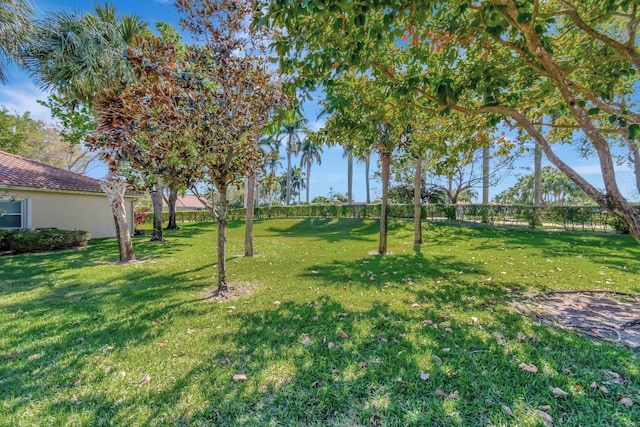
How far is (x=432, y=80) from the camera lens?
4.40 meters

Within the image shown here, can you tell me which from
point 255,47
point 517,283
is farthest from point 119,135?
point 517,283

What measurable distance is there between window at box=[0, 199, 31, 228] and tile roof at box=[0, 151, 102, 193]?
33.8 inches

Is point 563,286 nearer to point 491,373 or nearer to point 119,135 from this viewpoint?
point 491,373

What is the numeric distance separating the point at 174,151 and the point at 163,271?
428 cm

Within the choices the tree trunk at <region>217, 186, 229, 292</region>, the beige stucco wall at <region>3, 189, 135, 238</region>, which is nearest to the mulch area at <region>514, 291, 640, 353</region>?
the tree trunk at <region>217, 186, 229, 292</region>

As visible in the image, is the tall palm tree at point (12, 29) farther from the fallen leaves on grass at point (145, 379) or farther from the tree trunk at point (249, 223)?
the fallen leaves on grass at point (145, 379)

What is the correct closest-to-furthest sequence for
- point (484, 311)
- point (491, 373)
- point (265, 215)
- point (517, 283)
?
point (491, 373), point (484, 311), point (517, 283), point (265, 215)

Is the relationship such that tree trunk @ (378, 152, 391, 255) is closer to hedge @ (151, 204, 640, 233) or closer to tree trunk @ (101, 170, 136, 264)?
hedge @ (151, 204, 640, 233)

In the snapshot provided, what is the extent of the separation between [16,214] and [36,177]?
1952mm

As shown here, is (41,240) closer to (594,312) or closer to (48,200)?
(48,200)

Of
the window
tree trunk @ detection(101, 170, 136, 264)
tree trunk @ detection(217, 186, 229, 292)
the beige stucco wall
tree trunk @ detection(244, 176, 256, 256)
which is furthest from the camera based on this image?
the beige stucco wall

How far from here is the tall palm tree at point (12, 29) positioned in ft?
25.3

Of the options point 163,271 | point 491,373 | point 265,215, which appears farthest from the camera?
point 265,215

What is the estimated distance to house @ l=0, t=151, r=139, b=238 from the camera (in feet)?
39.0
